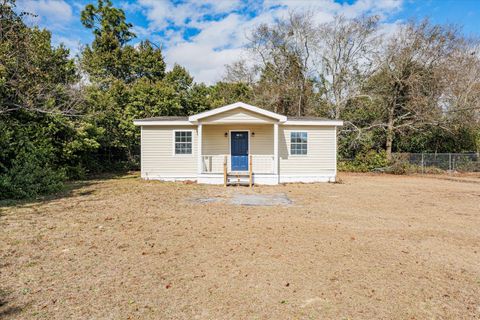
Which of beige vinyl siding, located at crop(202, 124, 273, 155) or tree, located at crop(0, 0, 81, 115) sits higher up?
tree, located at crop(0, 0, 81, 115)

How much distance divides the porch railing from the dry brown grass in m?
5.43

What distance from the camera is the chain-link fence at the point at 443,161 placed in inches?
683

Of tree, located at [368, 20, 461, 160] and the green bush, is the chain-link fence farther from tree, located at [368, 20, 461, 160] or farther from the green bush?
the green bush

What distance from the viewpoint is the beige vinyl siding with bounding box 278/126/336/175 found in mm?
12844

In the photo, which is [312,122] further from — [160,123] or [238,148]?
[160,123]

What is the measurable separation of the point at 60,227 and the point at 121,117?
12.8m

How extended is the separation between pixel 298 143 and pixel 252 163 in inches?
96.7

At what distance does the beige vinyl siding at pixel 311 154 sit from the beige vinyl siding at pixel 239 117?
1.38 meters

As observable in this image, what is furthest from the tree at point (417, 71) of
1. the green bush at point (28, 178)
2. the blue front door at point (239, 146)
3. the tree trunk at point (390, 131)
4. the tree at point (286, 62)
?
the green bush at point (28, 178)

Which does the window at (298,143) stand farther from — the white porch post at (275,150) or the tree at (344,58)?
the tree at (344,58)

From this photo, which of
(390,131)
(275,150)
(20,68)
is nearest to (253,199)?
(275,150)

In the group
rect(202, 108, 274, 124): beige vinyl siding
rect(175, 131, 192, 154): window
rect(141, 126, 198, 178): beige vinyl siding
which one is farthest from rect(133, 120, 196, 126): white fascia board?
rect(202, 108, 274, 124): beige vinyl siding

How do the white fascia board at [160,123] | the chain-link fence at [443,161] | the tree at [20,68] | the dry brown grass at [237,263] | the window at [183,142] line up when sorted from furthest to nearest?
the chain-link fence at [443,161]
the window at [183,142]
the white fascia board at [160,123]
the tree at [20,68]
the dry brown grass at [237,263]

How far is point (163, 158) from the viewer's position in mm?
12758
